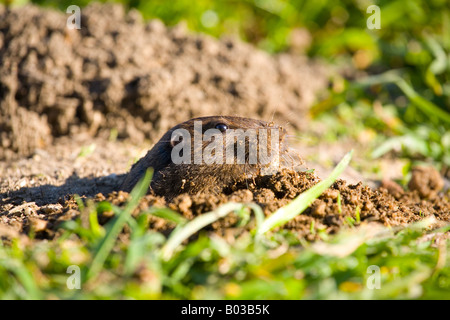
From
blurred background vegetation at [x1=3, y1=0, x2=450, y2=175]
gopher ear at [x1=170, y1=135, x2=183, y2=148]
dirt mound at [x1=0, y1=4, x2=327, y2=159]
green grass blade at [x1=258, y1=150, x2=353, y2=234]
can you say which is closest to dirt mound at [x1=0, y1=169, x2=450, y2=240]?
green grass blade at [x1=258, y1=150, x2=353, y2=234]

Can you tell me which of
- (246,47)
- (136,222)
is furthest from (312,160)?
(136,222)

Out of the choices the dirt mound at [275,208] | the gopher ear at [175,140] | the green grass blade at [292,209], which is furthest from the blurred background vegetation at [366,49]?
the green grass blade at [292,209]

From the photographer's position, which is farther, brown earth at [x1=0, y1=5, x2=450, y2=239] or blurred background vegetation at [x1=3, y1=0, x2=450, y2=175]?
blurred background vegetation at [x1=3, y1=0, x2=450, y2=175]

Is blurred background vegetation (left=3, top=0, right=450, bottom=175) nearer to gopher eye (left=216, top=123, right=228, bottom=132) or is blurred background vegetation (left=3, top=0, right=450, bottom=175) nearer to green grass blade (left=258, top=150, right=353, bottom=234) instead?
gopher eye (left=216, top=123, right=228, bottom=132)

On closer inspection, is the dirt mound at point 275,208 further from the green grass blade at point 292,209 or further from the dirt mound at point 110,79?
the dirt mound at point 110,79

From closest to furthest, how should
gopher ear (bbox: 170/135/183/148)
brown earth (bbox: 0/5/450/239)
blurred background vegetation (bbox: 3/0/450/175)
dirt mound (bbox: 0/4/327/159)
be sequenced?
gopher ear (bbox: 170/135/183/148)
brown earth (bbox: 0/5/450/239)
dirt mound (bbox: 0/4/327/159)
blurred background vegetation (bbox: 3/0/450/175)

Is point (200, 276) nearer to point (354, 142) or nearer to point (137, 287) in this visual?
point (137, 287)
